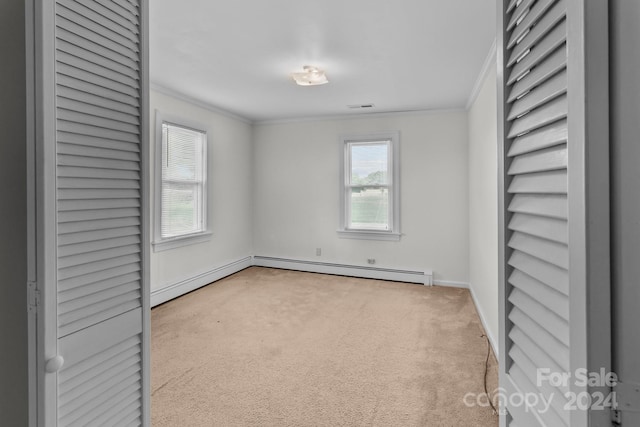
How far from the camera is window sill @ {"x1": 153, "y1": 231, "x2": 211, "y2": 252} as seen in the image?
3977 millimetres

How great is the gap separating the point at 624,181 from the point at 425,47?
105 inches

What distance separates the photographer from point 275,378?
2.42 m

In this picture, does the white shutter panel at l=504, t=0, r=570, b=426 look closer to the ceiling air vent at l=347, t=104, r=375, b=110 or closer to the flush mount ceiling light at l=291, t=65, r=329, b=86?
the flush mount ceiling light at l=291, t=65, r=329, b=86

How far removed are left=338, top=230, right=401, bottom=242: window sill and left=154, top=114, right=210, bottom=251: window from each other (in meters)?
2.08

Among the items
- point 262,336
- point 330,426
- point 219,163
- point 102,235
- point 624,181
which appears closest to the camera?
point 624,181

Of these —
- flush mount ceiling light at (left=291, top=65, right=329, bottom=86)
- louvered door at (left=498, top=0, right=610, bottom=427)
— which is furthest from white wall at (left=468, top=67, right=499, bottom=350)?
louvered door at (left=498, top=0, right=610, bottom=427)

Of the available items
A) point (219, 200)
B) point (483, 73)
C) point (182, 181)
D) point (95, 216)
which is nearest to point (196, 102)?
point (182, 181)

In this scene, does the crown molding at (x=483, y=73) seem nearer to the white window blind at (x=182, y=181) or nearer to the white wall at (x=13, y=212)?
the white wall at (x=13, y=212)

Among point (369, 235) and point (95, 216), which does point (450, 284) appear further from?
point (95, 216)

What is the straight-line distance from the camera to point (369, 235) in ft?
17.3

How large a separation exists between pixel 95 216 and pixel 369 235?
450cm

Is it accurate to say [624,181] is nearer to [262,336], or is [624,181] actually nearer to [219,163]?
[262,336]

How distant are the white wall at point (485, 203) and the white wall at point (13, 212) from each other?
Answer: 8.56 ft

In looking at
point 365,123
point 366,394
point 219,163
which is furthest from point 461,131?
point 366,394
